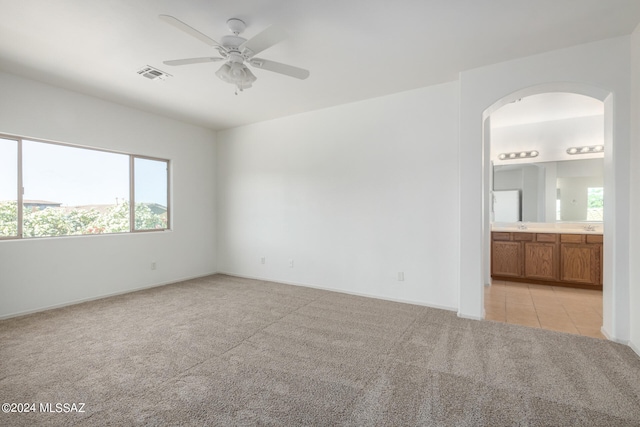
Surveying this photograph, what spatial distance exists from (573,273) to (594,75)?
127 inches

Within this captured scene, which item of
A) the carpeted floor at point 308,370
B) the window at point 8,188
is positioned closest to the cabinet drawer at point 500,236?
the carpeted floor at point 308,370

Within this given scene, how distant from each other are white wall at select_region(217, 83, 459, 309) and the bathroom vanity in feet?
7.40

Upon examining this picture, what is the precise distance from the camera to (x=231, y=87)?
3689 millimetres

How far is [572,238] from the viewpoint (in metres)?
4.55

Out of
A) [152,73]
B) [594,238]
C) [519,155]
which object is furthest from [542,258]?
[152,73]

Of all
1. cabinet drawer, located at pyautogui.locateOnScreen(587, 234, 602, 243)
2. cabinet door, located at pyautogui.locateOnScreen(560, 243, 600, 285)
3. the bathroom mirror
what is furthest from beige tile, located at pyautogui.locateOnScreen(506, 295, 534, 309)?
the bathroom mirror

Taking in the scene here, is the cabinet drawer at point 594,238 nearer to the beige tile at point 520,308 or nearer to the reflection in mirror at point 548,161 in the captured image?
the reflection in mirror at point 548,161

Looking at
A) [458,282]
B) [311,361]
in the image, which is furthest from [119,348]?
[458,282]

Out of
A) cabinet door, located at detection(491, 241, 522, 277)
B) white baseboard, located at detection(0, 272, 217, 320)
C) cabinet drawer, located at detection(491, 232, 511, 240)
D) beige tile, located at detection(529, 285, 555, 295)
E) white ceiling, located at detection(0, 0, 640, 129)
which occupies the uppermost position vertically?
white ceiling, located at detection(0, 0, 640, 129)

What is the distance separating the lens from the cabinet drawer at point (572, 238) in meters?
4.49

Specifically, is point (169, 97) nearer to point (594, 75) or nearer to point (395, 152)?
point (395, 152)

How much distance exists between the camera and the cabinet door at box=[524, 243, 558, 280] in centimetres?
468

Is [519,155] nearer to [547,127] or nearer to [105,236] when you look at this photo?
[547,127]

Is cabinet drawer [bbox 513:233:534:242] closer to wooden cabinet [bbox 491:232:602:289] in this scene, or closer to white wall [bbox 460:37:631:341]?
wooden cabinet [bbox 491:232:602:289]
